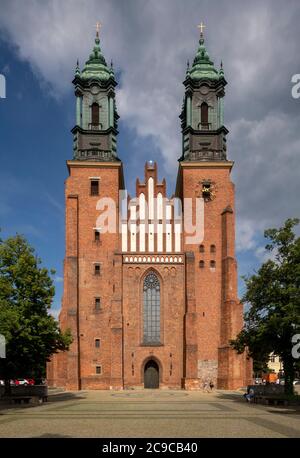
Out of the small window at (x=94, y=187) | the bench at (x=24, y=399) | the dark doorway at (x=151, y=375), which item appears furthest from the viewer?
the small window at (x=94, y=187)

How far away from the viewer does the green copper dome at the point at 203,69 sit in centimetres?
5931

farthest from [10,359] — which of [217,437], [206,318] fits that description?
[206,318]

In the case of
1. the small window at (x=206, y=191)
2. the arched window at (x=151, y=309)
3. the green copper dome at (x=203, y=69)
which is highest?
the green copper dome at (x=203, y=69)

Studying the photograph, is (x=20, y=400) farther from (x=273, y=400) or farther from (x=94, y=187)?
(x=94, y=187)

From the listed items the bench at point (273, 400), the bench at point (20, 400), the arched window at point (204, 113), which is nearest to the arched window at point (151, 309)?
the arched window at point (204, 113)

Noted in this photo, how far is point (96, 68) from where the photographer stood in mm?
60062

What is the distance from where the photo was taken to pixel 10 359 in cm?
3219

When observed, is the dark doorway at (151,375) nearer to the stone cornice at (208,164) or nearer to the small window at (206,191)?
the small window at (206,191)

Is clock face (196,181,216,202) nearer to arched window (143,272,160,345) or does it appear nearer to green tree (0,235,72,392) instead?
arched window (143,272,160,345)

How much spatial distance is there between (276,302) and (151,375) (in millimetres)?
22309

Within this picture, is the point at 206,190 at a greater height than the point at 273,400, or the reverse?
the point at 206,190

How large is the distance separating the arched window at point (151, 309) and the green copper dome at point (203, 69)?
21.4m

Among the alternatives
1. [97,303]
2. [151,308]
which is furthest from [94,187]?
[151,308]

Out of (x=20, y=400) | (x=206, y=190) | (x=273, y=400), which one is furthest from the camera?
(x=206, y=190)
